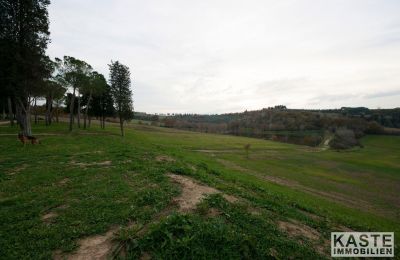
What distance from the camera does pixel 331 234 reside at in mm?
7766

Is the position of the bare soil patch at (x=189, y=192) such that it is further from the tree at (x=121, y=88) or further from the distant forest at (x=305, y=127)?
the distant forest at (x=305, y=127)

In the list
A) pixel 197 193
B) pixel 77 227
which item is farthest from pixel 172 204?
pixel 77 227

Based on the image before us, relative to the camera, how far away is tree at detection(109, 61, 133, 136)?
47.0 m

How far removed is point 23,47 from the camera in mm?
24109

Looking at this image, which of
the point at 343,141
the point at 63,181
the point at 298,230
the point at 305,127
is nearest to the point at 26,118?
the point at 63,181

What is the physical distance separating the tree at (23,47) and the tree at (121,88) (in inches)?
819

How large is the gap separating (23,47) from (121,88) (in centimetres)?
2338

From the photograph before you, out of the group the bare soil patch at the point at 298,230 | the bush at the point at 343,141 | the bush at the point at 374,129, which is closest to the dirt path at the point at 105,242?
the bare soil patch at the point at 298,230

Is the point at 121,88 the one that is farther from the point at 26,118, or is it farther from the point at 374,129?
the point at 374,129

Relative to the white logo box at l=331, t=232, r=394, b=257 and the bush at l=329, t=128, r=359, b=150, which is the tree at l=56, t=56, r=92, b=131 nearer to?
the white logo box at l=331, t=232, r=394, b=257

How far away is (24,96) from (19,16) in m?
8.34

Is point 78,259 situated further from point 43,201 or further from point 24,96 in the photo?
point 24,96

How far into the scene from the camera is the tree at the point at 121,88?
4697 centimetres

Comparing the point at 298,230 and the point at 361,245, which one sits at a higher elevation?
the point at 298,230
